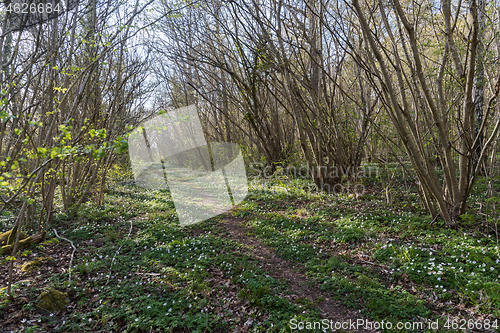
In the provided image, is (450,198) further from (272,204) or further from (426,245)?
(272,204)

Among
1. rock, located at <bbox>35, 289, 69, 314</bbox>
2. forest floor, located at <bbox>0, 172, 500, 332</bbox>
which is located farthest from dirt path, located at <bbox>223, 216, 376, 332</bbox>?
Answer: rock, located at <bbox>35, 289, 69, 314</bbox>

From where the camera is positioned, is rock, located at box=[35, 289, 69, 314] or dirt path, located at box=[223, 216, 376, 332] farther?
rock, located at box=[35, 289, 69, 314]

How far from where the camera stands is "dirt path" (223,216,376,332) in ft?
10.4

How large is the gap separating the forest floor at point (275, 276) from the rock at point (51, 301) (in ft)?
0.23

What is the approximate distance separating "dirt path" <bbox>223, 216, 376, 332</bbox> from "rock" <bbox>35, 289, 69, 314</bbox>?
268 cm

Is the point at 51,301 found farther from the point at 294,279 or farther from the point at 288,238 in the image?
the point at 288,238

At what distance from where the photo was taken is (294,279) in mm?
3932

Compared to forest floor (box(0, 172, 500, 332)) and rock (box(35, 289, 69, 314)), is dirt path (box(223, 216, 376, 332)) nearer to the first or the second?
forest floor (box(0, 172, 500, 332))

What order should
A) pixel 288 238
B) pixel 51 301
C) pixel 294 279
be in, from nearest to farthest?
pixel 51 301, pixel 294 279, pixel 288 238

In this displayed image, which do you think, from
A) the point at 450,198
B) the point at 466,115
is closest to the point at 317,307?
the point at 450,198

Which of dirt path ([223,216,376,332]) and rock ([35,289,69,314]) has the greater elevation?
rock ([35,289,69,314])

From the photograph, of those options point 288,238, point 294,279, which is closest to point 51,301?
point 294,279

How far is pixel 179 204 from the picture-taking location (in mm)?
8891

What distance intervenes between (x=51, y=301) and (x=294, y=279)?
3.18 metres
